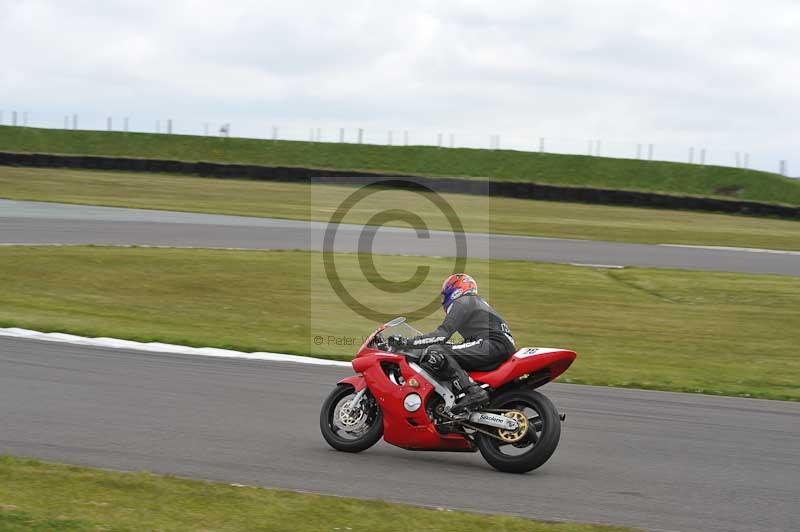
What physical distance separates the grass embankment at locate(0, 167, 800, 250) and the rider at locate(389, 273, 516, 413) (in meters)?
25.7

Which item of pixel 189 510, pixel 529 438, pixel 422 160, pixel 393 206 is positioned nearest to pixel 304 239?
pixel 393 206

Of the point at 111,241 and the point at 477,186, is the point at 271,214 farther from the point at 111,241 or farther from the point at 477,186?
the point at 477,186

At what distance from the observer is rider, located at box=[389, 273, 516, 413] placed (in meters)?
8.48

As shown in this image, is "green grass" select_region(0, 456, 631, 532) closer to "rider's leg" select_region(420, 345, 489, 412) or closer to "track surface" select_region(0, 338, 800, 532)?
"track surface" select_region(0, 338, 800, 532)

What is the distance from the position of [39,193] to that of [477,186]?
20.0 meters

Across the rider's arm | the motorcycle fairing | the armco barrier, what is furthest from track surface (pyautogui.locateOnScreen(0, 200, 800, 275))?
the motorcycle fairing

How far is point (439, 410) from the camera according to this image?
870 cm

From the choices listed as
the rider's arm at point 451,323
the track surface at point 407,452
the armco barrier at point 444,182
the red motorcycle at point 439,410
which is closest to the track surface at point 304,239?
the armco barrier at point 444,182

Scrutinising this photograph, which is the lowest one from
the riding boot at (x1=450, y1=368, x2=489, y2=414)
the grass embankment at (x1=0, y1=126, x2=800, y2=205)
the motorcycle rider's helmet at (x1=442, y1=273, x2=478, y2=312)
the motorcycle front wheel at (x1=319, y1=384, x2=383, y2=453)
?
the motorcycle front wheel at (x1=319, y1=384, x2=383, y2=453)

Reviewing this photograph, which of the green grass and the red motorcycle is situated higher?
the red motorcycle

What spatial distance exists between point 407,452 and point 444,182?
122 feet

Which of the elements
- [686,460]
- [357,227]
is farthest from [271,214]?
[686,460]

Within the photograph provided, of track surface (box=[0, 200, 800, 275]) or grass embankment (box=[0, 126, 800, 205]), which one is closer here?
track surface (box=[0, 200, 800, 275])

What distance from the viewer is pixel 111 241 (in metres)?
26.3
